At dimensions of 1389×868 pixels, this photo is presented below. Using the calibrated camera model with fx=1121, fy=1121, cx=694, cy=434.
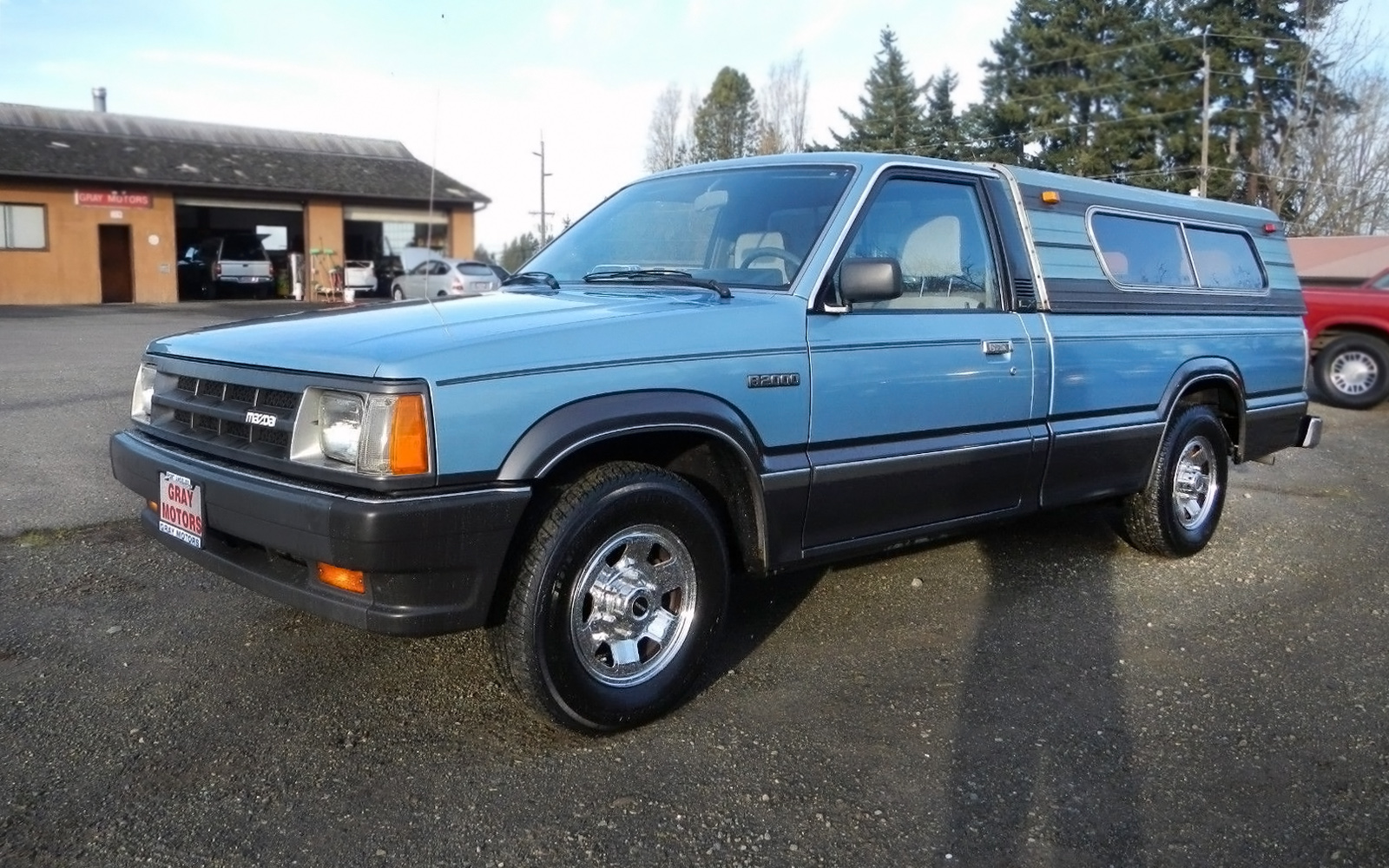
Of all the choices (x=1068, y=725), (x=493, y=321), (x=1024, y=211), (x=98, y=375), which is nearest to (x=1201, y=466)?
(x=1024, y=211)

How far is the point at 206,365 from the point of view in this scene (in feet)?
11.3

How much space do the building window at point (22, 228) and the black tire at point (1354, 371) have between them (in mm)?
28649

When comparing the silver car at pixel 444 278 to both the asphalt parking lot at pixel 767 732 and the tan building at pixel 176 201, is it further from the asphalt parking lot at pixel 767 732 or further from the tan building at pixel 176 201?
the asphalt parking lot at pixel 767 732

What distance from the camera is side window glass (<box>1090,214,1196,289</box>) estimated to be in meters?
5.13

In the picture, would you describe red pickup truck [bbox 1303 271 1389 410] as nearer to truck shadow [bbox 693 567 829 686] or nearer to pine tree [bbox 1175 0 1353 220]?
truck shadow [bbox 693 567 829 686]

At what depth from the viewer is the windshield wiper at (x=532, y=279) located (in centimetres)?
433

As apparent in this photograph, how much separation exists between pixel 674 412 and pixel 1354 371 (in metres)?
12.0

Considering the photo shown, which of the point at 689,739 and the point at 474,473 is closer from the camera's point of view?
the point at 474,473

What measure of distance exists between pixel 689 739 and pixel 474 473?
107cm

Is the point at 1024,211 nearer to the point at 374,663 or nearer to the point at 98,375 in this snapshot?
the point at 374,663

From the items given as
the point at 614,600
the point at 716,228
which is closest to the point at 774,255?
the point at 716,228

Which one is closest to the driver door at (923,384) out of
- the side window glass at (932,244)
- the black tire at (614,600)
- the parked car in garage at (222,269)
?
→ the side window glass at (932,244)

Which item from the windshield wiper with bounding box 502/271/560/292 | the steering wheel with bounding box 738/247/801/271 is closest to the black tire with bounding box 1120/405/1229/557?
the steering wheel with bounding box 738/247/801/271

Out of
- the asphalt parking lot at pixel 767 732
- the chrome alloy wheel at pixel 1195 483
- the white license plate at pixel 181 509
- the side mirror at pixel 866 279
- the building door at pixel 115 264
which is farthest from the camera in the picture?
the building door at pixel 115 264
